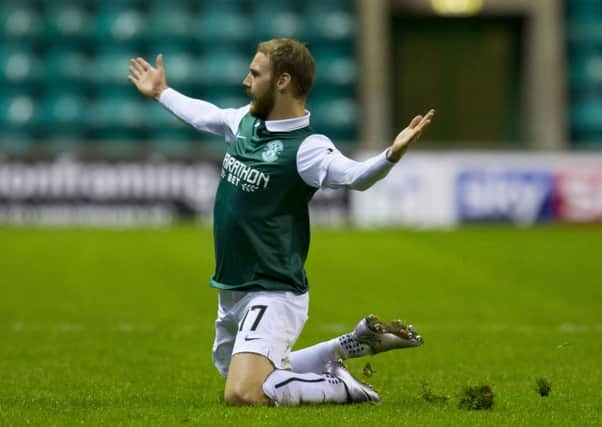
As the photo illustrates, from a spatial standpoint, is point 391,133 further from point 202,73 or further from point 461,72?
point 202,73

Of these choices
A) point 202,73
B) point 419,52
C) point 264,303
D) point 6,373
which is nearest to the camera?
point 264,303

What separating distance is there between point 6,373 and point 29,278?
6.09 meters

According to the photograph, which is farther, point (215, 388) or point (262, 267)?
point (215, 388)

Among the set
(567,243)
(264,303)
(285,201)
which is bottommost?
(567,243)

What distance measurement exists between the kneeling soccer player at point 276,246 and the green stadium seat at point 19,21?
18318 mm

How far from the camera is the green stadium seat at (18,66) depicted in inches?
926

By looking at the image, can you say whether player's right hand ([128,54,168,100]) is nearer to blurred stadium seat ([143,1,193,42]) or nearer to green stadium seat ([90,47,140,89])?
green stadium seat ([90,47,140,89])

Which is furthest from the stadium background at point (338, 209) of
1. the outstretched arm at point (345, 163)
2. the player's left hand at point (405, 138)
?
the player's left hand at point (405, 138)

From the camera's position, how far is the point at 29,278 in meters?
13.1

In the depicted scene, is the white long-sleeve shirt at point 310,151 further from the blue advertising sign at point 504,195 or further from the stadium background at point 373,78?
the blue advertising sign at point 504,195

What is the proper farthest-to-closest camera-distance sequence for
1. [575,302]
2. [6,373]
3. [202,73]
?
[202,73], [575,302], [6,373]

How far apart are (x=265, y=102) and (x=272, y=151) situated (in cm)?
23

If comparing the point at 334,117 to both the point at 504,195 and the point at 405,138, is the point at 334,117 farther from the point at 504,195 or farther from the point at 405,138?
the point at 405,138

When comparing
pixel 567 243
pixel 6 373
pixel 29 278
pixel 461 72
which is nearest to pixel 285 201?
pixel 6 373
